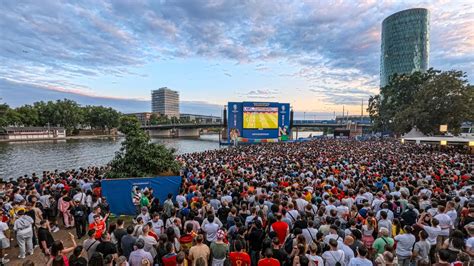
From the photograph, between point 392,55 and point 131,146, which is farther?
point 392,55

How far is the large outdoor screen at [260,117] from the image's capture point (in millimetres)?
41562

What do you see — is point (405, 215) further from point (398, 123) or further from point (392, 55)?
point (392, 55)

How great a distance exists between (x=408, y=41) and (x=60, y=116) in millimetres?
138240

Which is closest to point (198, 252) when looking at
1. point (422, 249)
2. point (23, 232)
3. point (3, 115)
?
point (422, 249)

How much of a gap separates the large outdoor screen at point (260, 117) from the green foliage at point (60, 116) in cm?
7027

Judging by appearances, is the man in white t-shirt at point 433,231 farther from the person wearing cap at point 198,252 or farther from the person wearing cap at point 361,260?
the person wearing cap at point 198,252

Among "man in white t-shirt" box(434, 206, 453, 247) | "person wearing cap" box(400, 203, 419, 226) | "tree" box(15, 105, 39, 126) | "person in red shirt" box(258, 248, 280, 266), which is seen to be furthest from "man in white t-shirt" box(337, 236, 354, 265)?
"tree" box(15, 105, 39, 126)

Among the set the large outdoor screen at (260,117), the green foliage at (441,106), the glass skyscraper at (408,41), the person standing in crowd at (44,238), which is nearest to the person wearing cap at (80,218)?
the person standing in crowd at (44,238)

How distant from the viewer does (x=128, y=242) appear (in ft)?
16.0

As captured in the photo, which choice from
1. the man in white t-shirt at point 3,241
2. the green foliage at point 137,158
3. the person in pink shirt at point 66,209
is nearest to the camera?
the man in white t-shirt at point 3,241

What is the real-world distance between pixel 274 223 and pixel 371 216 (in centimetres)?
213

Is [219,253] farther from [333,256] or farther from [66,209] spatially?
[66,209]

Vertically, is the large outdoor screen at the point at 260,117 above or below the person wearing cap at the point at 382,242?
above

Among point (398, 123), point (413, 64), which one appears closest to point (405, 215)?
point (398, 123)
